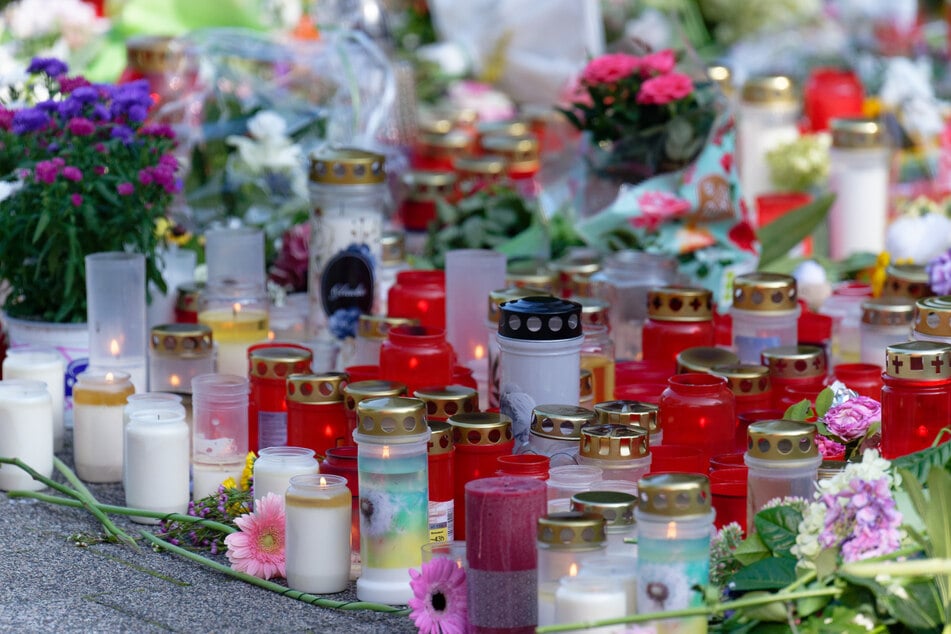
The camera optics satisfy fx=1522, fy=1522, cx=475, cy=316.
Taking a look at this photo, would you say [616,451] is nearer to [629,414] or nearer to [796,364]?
[629,414]

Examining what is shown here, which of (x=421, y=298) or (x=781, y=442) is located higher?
(x=421, y=298)

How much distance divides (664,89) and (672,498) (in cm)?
152

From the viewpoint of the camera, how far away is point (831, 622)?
164 centimetres

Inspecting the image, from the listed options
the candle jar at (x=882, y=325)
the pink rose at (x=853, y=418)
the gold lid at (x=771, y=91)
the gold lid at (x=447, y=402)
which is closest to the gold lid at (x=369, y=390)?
the gold lid at (x=447, y=402)

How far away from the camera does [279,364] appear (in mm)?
2328

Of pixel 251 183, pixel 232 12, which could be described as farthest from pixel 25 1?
pixel 251 183

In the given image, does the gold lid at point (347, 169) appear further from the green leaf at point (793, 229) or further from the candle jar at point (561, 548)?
the candle jar at point (561, 548)

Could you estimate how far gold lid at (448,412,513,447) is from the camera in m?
2.01

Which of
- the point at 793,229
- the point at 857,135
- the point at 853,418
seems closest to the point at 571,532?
the point at 853,418

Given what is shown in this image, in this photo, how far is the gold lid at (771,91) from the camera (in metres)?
3.80

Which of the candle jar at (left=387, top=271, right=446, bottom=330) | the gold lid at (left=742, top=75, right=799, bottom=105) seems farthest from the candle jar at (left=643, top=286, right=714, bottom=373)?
the gold lid at (left=742, top=75, right=799, bottom=105)

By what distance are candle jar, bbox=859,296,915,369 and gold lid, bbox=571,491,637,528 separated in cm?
95

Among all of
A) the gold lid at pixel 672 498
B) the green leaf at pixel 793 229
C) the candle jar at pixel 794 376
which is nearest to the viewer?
the gold lid at pixel 672 498

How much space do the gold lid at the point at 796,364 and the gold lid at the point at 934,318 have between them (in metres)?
0.18
